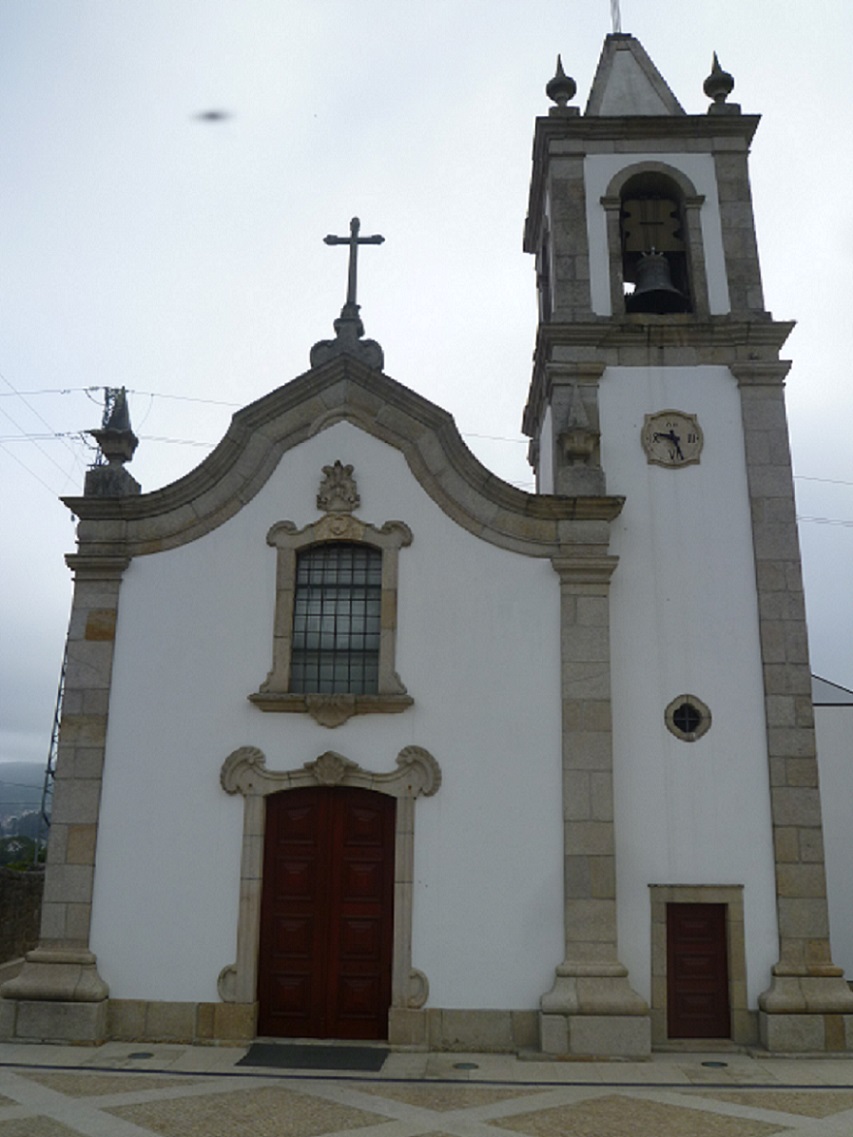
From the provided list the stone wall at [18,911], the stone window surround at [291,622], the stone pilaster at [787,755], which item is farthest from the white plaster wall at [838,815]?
the stone wall at [18,911]

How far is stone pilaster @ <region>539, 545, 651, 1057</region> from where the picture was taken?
9.56 meters

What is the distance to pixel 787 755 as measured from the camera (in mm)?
10602

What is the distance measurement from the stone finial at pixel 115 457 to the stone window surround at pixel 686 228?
20.6 ft

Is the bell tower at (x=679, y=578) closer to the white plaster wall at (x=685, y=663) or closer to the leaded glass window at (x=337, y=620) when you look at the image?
the white plaster wall at (x=685, y=663)

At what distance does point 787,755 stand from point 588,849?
8.01 ft

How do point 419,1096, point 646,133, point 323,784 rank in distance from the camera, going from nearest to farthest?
point 419,1096, point 323,784, point 646,133

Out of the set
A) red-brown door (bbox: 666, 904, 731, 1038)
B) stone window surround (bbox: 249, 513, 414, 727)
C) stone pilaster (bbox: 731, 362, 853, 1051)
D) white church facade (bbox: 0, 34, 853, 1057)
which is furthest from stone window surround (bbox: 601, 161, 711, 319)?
red-brown door (bbox: 666, 904, 731, 1038)

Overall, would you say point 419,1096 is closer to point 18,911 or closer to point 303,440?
point 303,440

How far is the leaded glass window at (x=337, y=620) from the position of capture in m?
10.9

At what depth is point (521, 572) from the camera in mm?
11055

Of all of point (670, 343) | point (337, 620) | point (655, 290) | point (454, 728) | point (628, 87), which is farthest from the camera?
point (628, 87)

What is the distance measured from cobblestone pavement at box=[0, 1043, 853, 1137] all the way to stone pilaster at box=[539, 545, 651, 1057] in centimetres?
31

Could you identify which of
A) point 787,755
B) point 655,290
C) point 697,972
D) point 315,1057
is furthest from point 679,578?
point 315,1057

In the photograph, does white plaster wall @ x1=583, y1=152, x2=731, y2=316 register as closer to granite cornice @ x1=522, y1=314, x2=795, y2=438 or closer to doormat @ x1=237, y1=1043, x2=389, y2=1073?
granite cornice @ x1=522, y1=314, x2=795, y2=438
